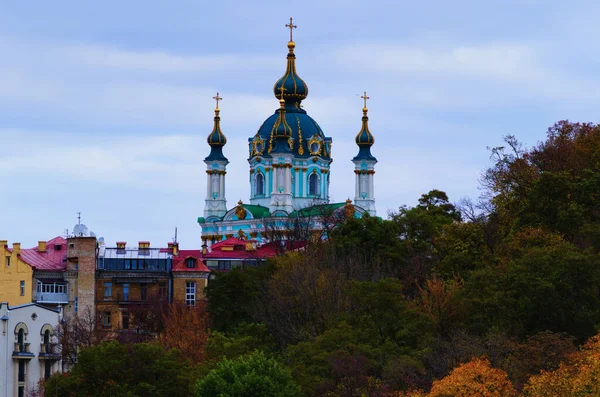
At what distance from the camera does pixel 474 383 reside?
48.2 metres

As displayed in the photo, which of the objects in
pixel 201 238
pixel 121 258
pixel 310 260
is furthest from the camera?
pixel 201 238

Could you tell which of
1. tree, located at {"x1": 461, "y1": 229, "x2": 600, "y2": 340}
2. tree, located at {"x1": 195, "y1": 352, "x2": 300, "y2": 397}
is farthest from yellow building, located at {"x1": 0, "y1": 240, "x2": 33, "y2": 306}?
tree, located at {"x1": 461, "y1": 229, "x2": 600, "y2": 340}

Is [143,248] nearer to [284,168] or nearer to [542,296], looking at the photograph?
[284,168]

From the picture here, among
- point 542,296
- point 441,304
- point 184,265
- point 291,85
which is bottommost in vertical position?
point 441,304

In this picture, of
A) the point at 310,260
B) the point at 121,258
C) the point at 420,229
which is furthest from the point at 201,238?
the point at 310,260

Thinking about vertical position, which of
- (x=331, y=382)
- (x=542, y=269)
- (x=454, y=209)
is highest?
(x=454, y=209)

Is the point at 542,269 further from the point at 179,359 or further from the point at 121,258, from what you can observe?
the point at 121,258

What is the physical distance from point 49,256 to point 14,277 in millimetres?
5925

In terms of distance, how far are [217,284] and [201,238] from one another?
57404mm

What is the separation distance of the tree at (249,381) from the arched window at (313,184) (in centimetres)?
7545

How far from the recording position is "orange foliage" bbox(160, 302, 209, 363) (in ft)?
224

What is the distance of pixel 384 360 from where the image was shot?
189ft

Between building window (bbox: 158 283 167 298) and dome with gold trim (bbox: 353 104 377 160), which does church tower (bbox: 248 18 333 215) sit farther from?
building window (bbox: 158 283 167 298)

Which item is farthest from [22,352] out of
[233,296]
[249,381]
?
[249,381]
